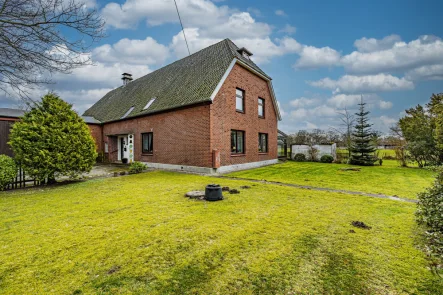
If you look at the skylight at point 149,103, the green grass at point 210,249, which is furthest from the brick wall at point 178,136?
the green grass at point 210,249

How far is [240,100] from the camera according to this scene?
1394 cm

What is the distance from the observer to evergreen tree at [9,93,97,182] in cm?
775

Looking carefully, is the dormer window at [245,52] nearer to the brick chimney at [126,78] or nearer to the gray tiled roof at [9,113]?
the brick chimney at [126,78]

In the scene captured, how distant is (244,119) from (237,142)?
171 centimetres

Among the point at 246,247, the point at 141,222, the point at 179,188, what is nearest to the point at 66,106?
the point at 179,188

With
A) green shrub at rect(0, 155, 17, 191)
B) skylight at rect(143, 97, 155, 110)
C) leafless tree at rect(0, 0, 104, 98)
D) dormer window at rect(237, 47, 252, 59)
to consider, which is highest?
dormer window at rect(237, 47, 252, 59)

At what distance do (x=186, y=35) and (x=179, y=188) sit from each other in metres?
7.34

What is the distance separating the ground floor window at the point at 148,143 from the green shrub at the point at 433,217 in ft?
45.5

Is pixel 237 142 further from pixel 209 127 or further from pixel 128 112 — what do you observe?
pixel 128 112

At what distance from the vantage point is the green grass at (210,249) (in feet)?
7.54

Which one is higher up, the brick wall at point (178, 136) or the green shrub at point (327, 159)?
the brick wall at point (178, 136)

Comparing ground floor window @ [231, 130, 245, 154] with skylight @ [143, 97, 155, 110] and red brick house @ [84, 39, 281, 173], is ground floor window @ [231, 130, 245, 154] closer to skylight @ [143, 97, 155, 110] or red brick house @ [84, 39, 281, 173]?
red brick house @ [84, 39, 281, 173]

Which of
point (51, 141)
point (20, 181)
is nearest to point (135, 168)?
point (51, 141)

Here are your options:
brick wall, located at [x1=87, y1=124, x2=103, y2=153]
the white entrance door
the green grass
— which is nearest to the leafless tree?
the green grass
